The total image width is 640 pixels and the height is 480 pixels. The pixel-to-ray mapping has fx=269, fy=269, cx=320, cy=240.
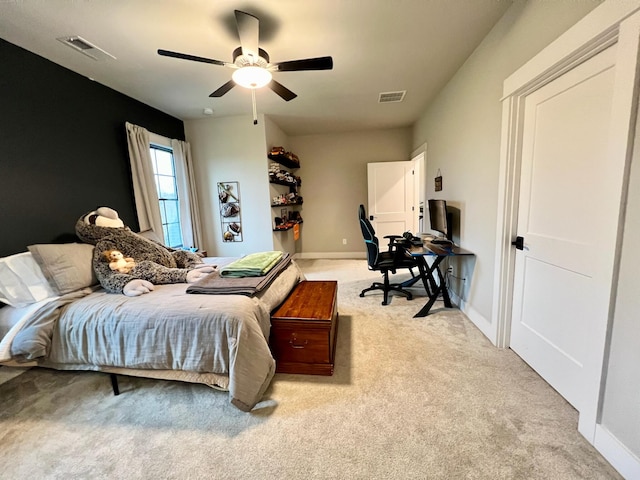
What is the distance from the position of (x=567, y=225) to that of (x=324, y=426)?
5.92 ft

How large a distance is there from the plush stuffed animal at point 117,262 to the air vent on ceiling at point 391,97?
3.29m

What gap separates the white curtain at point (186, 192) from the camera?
3959mm

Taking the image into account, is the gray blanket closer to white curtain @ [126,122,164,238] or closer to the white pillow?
the white pillow

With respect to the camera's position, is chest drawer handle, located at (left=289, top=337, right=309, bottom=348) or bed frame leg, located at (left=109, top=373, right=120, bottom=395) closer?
bed frame leg, located at (left=109, top=373, right=120, bottom=395)

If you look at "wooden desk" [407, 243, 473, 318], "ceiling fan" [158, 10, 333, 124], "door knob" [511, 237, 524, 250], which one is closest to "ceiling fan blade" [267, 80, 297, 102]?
"ceiling fan" [158, 10, 333, 124]

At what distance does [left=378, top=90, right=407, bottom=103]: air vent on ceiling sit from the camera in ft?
11.0

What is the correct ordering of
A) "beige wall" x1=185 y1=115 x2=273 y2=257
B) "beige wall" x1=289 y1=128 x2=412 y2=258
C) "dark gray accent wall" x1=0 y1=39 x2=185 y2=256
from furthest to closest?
1. "beige wall" x1=289 y1=128 x2=412 y2=258
2. "beige wall" x1=185 y1=115 x2=273 y2=257
3. "dark gray accent wall" x1=0 y1=39 x2=185 y2=256

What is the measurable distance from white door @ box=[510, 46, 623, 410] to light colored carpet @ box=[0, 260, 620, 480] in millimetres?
261

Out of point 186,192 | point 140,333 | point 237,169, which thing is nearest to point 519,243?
point 140,333

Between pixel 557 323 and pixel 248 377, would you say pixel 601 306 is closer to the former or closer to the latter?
pixel 557 323

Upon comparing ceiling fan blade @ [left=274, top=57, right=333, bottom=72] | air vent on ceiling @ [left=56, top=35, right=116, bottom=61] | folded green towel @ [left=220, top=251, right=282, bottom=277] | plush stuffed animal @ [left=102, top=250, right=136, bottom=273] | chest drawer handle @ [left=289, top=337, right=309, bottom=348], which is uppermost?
air vent on ceiling @ [left=56, top=35, right=116, bottom=61]

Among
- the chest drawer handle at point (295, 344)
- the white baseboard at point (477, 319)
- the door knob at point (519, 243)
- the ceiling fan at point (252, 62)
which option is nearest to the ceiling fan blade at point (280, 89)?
the ceiling fan at point (252, 62)

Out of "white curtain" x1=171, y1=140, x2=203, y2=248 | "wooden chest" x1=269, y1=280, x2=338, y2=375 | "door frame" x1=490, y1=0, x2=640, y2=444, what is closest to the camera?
"door frame" x1=490, y1=0, x2=640, y2=444

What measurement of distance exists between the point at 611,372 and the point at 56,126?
13.7ft
